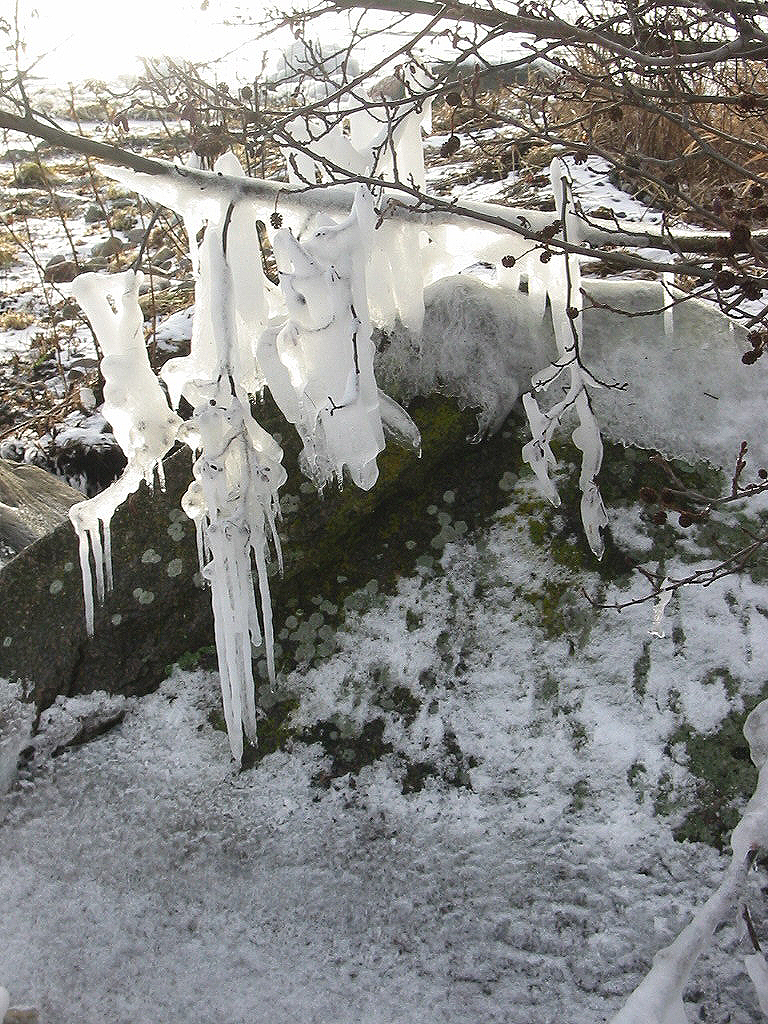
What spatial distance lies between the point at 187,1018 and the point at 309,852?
49cm

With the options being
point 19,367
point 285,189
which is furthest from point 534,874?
point 19,367

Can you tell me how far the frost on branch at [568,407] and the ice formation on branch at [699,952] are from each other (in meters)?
0.86

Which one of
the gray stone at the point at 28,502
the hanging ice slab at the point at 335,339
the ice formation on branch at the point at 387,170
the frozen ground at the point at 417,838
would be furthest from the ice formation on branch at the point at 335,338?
the gray stone at the point at 28,502

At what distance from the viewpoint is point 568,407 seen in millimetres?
2475

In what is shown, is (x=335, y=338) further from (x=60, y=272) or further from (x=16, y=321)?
Answer: (x=60, y=272)

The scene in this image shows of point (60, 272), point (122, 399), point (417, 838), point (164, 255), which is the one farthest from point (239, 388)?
point (164, 255)

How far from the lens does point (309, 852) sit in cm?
233

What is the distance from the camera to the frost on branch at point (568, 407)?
242 centimetres

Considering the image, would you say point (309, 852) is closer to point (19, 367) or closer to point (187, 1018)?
point (187, 1018)

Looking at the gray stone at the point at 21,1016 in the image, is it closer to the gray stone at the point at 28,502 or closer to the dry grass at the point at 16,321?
the gray stone at the point at 28,502

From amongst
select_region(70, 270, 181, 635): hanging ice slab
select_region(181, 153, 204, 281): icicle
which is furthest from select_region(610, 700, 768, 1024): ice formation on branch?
select_region(181, 153, 204, 281): icicle

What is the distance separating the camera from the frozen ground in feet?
6.72

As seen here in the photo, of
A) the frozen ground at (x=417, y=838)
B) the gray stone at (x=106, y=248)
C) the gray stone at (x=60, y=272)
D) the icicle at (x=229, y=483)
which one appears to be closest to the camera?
the frozen ground at (x=417, y=838)

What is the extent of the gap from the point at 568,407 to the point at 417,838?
1.32 m
